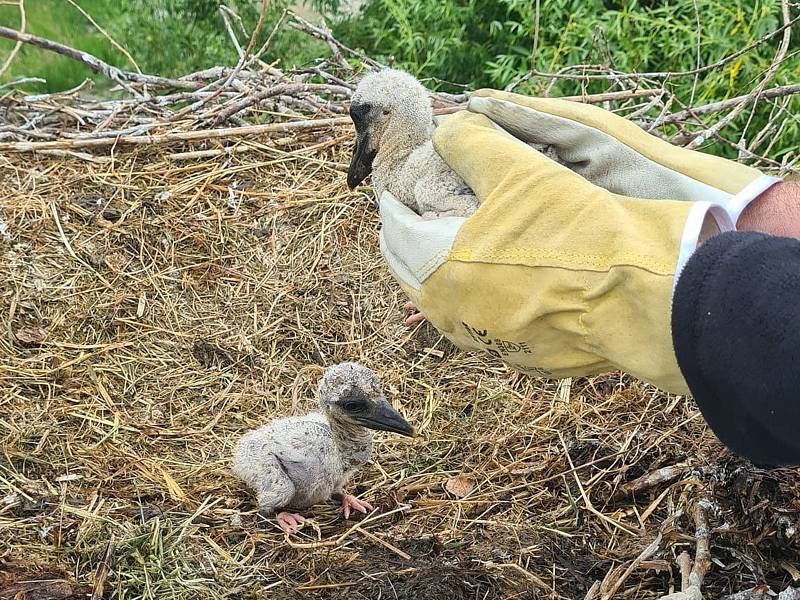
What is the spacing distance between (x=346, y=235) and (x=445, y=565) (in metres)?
2.11

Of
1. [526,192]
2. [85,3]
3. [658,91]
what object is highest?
[526,192]

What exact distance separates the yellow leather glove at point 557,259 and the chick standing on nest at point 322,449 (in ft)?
2.96

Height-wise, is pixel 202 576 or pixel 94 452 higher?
pixel 202 576

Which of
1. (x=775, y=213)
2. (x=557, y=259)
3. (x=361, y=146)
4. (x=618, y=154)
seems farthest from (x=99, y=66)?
(x=775, y=213)

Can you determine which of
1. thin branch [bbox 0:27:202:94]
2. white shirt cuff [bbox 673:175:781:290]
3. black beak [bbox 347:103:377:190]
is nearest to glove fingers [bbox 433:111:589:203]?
white shirt cuff [bbox 673:175:781:290]

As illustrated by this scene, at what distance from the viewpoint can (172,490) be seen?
10.8 feet

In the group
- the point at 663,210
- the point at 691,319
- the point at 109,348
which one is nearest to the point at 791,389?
the point at 691,319

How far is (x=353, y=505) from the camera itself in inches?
132

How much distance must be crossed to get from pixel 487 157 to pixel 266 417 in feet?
6.16

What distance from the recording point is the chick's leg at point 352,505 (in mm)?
3316

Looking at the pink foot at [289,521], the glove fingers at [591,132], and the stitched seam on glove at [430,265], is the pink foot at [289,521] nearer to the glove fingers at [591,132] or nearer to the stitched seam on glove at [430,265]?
the stitched seam on glove at [430,265]

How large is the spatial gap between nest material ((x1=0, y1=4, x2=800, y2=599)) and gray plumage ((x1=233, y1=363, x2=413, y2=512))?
0.13 metres

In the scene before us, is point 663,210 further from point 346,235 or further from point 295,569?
point 346,235

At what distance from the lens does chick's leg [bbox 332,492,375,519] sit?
332 cm
